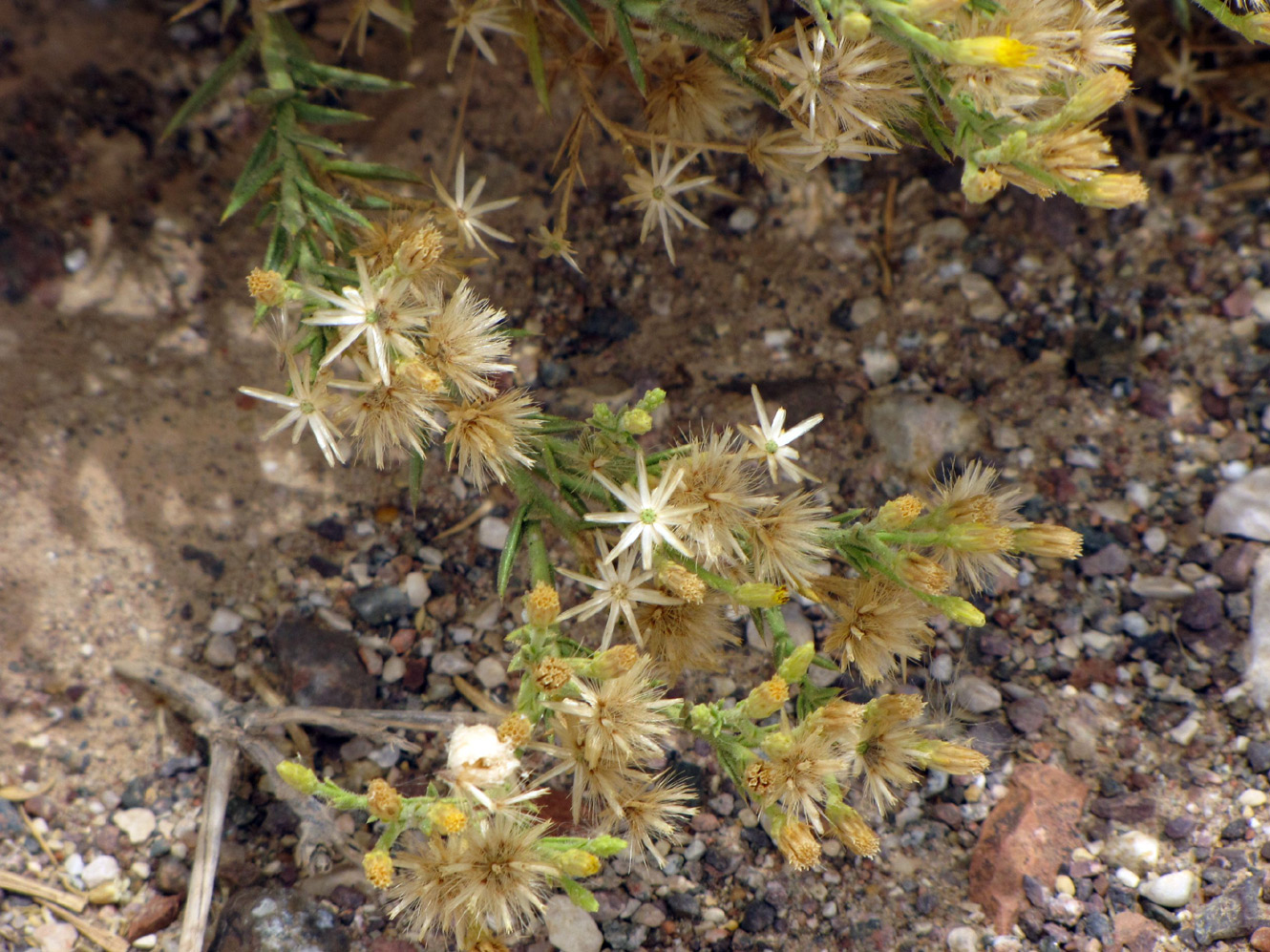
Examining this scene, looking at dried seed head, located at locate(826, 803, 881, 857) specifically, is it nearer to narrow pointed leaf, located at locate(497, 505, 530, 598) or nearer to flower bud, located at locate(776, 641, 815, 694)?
flower bud, located at locate(776, 641, 815, 694)

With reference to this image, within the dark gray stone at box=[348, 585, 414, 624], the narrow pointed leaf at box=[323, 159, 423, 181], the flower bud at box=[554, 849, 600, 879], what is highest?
the narrow pointed leaf at box=[323, 159, 423, 181]

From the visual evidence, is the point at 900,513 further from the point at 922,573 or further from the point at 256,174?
the point at 256,174

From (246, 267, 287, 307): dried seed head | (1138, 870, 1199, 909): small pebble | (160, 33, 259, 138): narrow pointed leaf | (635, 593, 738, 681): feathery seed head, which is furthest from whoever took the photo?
(160, 33, 259, 138): narrow pointed leaf

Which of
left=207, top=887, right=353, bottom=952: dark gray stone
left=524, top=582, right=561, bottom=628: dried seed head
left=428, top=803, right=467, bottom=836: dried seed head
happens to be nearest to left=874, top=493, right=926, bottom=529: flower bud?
left=524, top=582, right=561, bottom=628: dried seed head

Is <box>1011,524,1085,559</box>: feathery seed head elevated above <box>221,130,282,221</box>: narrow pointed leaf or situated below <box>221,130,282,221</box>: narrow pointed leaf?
below

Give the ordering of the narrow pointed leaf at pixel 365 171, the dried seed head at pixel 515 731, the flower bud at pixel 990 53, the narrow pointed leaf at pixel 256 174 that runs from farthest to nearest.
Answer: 1. the narrow pointed leaf at pixel 365 171
2. the narrow pointed leaf at pixel 256 174
3. the dried seed head at pixel 515 731
4. the flower bud at pixel 990 53

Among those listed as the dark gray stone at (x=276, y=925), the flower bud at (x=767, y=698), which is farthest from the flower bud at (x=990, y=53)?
the dark gray stone at (x=276, y=925)

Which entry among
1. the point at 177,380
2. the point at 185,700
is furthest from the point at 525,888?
the point at 177,380

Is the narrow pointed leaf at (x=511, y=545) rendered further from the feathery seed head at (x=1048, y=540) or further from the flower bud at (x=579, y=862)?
the feathery seed head at (x=1048, y=540)
